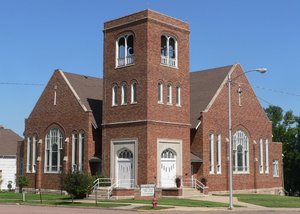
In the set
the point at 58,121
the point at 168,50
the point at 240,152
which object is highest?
the point at 168,50

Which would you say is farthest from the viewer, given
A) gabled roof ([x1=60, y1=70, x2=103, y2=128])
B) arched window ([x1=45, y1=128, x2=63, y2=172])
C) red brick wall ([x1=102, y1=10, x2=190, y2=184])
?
arched window ([x1=45, y1=128, x2=63, y2=172])

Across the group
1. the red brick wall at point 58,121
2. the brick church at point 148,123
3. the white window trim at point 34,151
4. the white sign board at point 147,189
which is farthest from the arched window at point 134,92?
the white window trim at point 34,151

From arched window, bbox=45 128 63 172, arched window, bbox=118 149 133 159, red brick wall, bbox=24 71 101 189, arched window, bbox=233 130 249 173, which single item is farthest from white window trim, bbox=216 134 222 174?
arched window, bbox=45 128 63 172

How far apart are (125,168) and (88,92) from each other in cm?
1111

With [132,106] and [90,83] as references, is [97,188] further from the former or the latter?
[90,83]

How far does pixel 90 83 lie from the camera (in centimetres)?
5272

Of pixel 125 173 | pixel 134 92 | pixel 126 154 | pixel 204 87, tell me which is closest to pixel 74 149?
pixel 126 154

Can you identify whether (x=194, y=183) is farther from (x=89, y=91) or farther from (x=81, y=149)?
(x=89, y=91)

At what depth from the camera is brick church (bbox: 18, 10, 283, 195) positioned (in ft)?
Answer: 136

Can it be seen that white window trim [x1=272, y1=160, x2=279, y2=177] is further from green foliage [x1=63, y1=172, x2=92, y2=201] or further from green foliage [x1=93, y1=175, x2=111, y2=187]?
green foliage [x1=63, y1=172, x2=92, y2=201]

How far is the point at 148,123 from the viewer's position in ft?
133

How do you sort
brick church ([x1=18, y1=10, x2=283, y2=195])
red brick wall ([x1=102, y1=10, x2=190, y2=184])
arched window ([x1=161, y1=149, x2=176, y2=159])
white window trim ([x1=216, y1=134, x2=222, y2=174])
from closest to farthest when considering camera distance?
red brick wall ([x1=102, y1=10, x2=190, y2=184]) → brick church ([x1=18, y1=10, x2=283, y2=195]) → arched window ([x1=161, y1=149, x2=176, y2=159]) → white window trim ([x1=216, y1=134, x2=222, y2=174])

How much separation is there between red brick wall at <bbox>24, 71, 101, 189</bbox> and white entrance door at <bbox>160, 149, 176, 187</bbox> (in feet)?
22.2

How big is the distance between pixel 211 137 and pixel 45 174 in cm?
1538
